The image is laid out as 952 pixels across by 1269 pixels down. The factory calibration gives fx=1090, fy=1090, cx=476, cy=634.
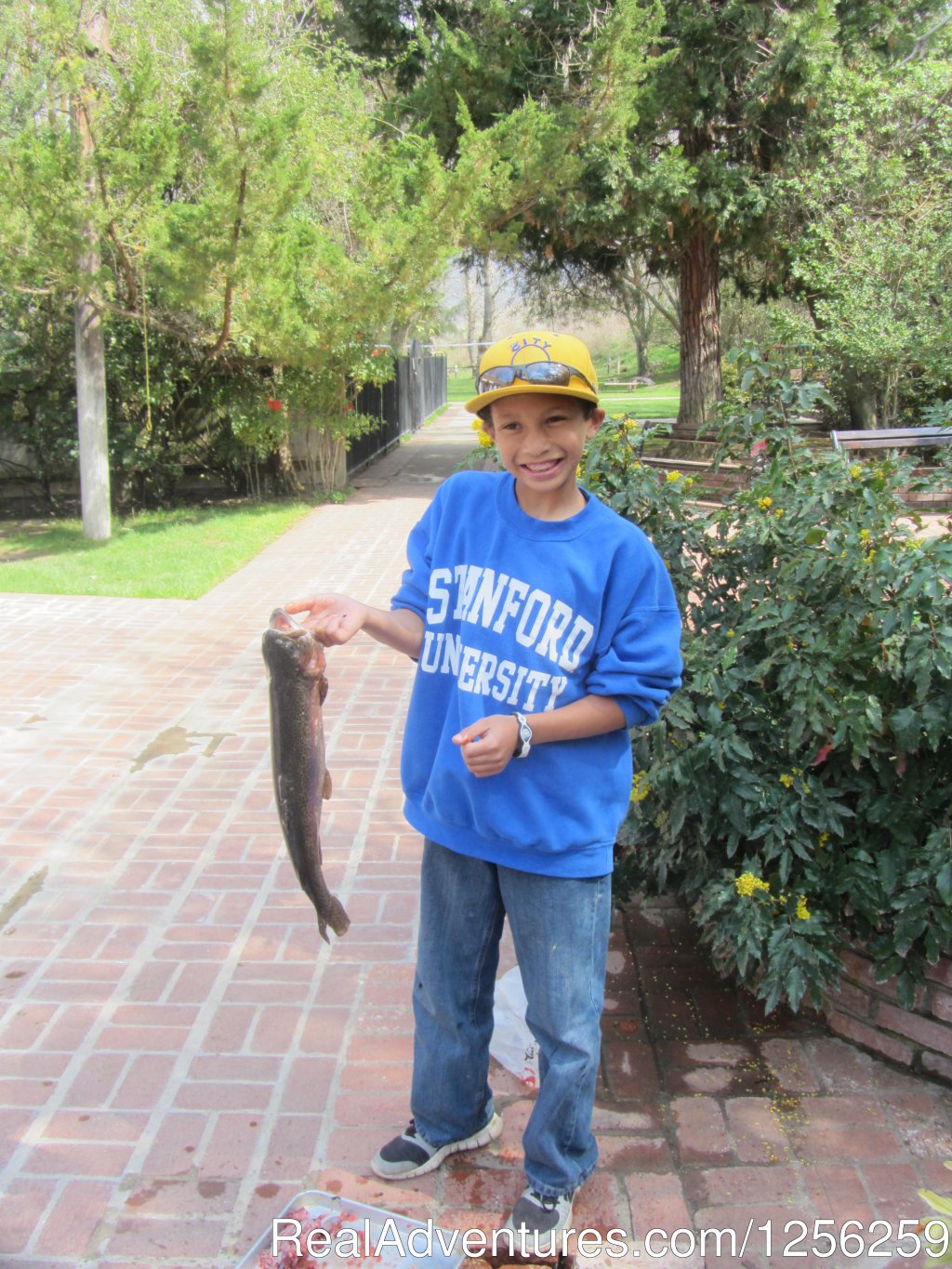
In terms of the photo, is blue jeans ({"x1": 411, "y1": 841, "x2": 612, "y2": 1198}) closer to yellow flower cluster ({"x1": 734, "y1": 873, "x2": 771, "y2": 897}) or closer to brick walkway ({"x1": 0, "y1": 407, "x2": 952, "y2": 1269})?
brick walkway ({"x1": 0, "y1": 407, "x2": 952, "y2": 1269})

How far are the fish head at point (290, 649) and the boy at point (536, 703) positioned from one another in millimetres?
46

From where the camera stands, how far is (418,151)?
39.8ft

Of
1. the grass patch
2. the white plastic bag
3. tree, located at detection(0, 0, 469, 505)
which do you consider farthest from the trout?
tree, located at detection(0, 0, 469, 505)

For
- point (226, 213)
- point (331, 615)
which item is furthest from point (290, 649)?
point (226, 213)

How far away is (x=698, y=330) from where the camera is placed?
15.7 m

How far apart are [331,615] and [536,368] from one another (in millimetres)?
637

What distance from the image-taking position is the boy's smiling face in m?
2.12

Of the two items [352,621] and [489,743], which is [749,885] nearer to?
[489,743]

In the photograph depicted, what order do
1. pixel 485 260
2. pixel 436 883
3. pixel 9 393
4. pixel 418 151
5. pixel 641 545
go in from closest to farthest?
pixel 641 545
pixel 436 883
pixel 418 151
pixel 9 393
pixel 485 260

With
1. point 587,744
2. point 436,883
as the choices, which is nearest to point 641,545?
point 587,744

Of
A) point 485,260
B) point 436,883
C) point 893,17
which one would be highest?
point 893,17

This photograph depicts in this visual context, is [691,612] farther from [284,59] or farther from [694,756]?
[284,59]

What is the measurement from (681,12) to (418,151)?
12.2 ft

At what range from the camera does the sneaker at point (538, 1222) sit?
7.59 feet
